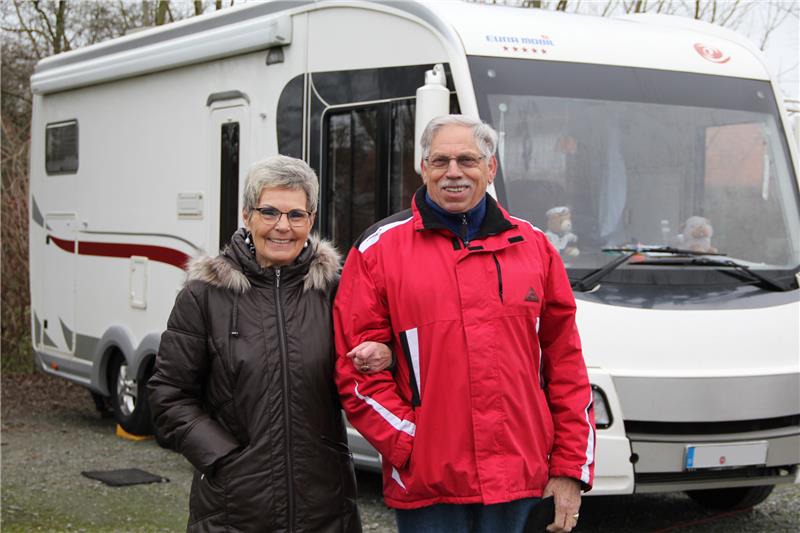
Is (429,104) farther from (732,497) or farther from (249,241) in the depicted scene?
(732,497)

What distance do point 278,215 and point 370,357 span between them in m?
0.48

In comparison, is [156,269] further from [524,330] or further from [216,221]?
[524,330]

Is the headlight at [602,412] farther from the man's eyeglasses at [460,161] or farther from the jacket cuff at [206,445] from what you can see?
the jacket cuff at [206,445]

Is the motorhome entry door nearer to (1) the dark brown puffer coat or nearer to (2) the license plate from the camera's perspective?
(2) the license plate

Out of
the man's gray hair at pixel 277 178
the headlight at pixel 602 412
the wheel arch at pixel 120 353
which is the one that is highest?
the man's gray hair at pixel 277 178

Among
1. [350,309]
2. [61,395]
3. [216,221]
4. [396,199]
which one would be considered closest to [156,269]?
[216,221]

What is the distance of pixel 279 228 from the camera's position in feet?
10.8

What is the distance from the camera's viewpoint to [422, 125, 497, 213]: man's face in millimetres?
3334

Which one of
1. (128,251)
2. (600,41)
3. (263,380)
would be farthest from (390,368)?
(128,251)

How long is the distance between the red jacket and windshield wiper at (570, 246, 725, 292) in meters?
2.44

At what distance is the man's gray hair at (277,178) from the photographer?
3.33 meters

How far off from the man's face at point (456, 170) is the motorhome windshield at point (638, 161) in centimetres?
252

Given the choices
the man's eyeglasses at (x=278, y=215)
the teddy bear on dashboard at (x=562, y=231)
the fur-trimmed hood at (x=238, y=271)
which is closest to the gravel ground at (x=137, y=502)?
the teddy bear on dashboard at (x=562, y=231)

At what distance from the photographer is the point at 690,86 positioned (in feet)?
21.3
